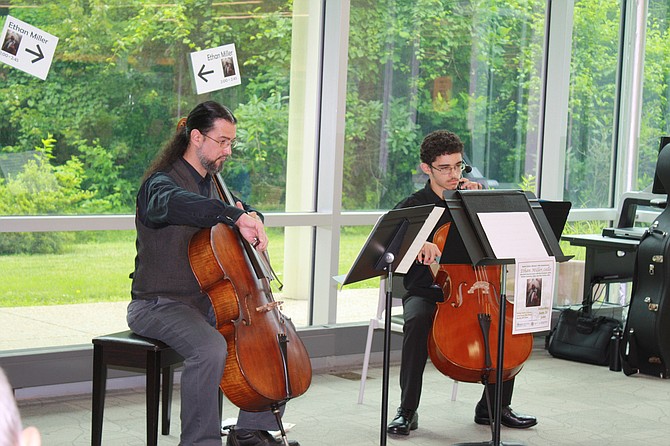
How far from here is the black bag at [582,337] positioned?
5.20 metres

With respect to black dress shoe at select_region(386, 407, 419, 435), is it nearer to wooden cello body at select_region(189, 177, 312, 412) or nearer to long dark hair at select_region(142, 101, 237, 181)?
wooden cello body at select_region(189, 177, 312, 412)

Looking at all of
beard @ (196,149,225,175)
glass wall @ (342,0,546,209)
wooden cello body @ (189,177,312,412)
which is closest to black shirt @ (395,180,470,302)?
beard @ (196,149,225,175)

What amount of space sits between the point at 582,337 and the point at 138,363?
294 centimetres

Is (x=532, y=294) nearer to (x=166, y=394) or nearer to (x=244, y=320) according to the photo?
(x=244, y=320)

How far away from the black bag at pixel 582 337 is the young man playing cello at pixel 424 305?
55.1 inches

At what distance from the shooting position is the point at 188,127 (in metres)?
3.36

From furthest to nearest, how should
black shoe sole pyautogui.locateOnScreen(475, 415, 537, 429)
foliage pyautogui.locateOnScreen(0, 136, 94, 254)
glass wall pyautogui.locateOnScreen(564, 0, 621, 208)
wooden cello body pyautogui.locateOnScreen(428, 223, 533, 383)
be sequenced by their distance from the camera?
glass wall pyautogui.locateOnScreen(564, 0, 621, 208)
foliage pyautogui.locateOnScreen(0, 136, 94, 254)
black shoe sole pyautogui.locateOnScreen(475, 415, 537, 429)
wooden cello body pyautogui.locateOnScreen(428, 223, 533, 383)

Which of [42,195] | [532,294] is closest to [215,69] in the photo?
[42,195]

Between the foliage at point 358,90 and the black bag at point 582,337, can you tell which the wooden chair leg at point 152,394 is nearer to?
the foliage at point 358,90

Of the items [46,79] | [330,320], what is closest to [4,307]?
[46,79]

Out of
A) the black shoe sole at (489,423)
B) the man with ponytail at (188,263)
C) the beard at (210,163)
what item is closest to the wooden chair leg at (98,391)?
the man with ponytail at (188,263)

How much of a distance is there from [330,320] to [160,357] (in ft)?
6.47

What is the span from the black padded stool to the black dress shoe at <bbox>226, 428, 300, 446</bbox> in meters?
0.29

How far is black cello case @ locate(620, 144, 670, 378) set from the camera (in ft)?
15.7
